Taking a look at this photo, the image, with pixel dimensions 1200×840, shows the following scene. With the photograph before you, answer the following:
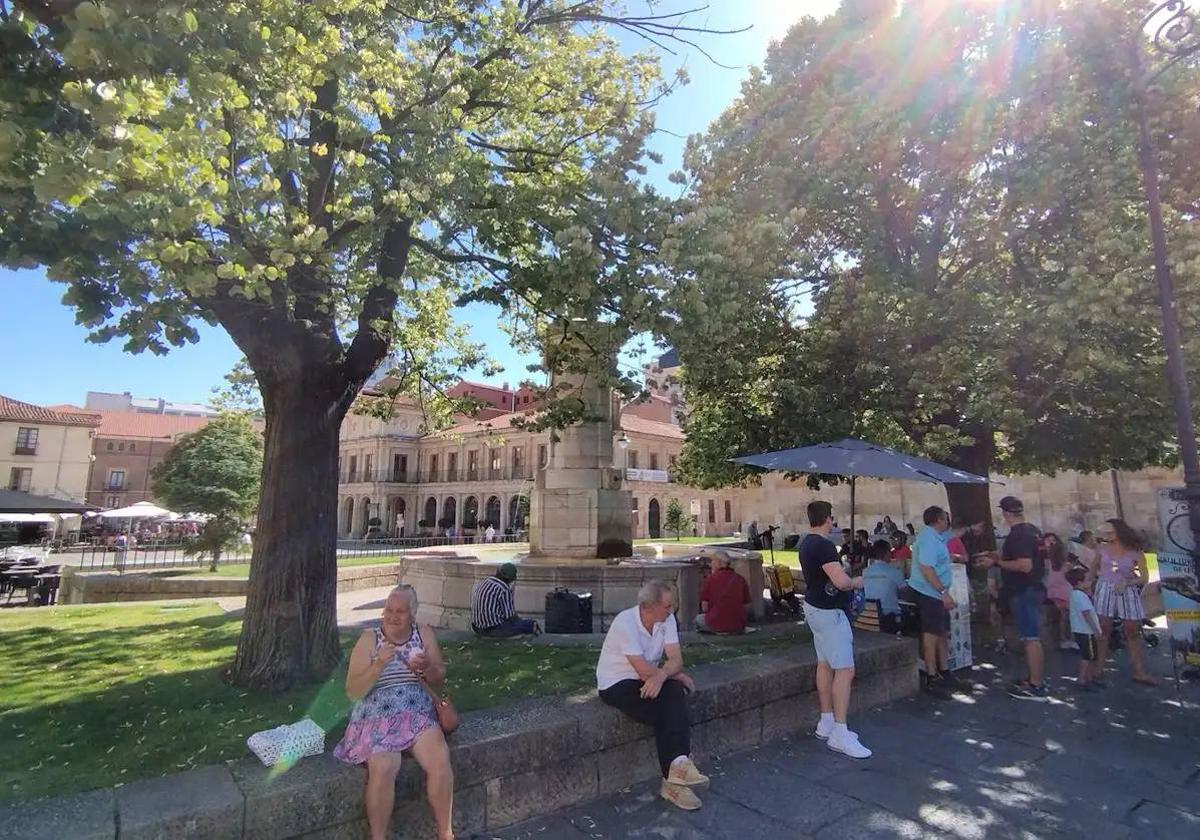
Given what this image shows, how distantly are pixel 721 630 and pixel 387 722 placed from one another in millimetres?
5678

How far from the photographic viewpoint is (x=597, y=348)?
23.0 feet

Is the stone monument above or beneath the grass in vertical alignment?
above

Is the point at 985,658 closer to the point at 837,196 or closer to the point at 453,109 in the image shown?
the point at 837,196

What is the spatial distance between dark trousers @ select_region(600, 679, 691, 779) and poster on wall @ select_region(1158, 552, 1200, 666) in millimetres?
5559

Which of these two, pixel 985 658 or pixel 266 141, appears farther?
pixel 985 658

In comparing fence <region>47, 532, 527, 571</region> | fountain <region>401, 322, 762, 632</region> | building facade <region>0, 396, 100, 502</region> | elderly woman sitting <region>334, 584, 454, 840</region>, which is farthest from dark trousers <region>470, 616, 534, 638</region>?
building facade <region>0, 396, 100, 502</region>

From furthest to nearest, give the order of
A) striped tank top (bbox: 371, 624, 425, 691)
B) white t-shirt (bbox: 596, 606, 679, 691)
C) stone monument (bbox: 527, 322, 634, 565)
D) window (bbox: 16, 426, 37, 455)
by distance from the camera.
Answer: window (bbox: 16, 426, 37, 455)
stone monument (bbox: 527, 322, 634, 565)
white t-shirt (bbox: 596, 606, 679, 691)
striped tank top (bbox: 371, 624, 425, 691)

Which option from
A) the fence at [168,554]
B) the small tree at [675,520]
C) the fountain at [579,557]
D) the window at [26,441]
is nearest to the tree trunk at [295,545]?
the fountain at [579,557]

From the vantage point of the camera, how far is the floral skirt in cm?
342

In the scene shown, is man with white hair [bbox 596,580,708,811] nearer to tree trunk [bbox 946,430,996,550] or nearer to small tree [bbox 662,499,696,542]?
tree trunk [bbox 946,430,996,550]

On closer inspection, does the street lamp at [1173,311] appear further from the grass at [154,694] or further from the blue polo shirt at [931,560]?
the grass at [154,694]

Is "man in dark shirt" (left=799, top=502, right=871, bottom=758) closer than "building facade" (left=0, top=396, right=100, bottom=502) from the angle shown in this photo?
Yes

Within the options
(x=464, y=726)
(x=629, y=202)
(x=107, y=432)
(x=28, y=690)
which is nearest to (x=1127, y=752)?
(x=464, y=726)

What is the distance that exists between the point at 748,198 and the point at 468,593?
739 cm
